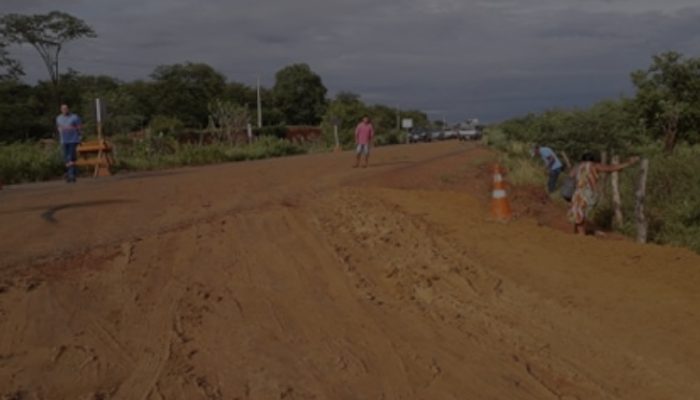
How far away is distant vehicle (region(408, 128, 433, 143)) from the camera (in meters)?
74.5

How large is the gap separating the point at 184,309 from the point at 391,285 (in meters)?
2.09

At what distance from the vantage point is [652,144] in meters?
28.8

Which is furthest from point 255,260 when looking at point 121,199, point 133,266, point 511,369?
point 121,199

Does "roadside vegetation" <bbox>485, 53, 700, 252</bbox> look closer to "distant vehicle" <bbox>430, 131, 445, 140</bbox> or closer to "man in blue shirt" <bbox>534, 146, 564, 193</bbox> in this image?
"man in blue shirt" <bbox>534, 146, 564, 193</bbox>

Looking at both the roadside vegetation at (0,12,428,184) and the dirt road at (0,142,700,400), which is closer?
the dirt road at (0,142,700,400)

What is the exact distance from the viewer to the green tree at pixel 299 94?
92688 mm

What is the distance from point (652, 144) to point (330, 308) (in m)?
25.3

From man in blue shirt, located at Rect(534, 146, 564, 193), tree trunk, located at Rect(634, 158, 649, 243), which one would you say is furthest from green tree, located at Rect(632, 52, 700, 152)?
tree trunk, located at Rect(634, 158, 649, 243)

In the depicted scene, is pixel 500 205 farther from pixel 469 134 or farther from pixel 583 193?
pixel 469 134

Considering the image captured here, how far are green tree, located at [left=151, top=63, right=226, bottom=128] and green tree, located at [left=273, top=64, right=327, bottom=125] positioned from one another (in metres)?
15.6

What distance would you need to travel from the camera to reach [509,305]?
7113mm

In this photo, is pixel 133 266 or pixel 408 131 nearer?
pixel 133 266

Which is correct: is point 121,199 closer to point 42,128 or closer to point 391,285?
point 391,285

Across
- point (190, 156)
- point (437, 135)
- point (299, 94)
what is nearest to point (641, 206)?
point (190, 156)
